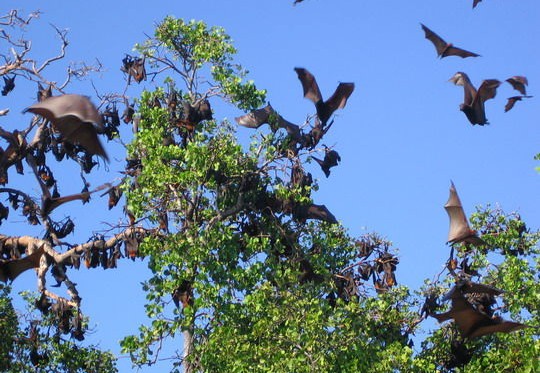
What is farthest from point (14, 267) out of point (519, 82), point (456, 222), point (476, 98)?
point (476, 98)

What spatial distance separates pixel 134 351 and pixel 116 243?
329 centimetres

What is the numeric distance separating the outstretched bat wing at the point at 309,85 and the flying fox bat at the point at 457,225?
5563mm

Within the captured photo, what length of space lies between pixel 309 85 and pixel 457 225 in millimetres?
6962

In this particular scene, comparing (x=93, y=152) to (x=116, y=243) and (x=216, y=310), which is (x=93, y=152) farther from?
(x=116, y=243)

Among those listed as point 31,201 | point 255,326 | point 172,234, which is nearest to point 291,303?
point 255,326

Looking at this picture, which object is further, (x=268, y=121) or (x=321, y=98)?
(x=268, y=121)

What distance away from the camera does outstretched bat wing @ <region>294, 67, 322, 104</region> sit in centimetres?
1603

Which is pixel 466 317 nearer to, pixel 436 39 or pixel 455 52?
pixel 455 52

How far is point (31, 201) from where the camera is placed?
20484mm

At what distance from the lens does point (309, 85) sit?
16922 mm

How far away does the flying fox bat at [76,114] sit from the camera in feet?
21.6

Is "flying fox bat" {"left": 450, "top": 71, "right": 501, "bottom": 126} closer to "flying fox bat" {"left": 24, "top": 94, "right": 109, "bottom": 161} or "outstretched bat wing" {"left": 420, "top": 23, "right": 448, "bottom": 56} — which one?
"outstretched bat wing" {"left": 420, "top": 23, "right": 448, "bottom": 56}

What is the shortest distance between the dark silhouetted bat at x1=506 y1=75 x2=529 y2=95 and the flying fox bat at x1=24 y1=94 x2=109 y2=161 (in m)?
6.80

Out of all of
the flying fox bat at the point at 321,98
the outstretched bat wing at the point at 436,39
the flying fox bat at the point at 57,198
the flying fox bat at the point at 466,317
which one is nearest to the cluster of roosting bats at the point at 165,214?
the flying fox bat at the point at 321,98
